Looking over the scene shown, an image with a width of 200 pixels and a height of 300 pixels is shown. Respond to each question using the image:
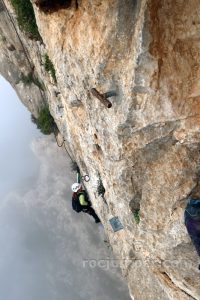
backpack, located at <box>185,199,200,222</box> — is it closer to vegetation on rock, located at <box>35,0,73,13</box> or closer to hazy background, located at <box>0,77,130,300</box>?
vegetation on rock, located at <box>35,0,73,13</box>

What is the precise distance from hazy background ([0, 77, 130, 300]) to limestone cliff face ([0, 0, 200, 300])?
46.4ft

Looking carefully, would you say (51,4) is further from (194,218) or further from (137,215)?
(194,218)

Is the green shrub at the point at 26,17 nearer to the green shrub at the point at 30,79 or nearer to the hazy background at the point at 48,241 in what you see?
the green shrub at the point at 30,79

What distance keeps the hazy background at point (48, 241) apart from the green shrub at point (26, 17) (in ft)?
46.2

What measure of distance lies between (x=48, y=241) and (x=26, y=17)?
1913 centimetres

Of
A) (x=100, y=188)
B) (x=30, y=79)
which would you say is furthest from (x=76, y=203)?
(x=30, y=79)

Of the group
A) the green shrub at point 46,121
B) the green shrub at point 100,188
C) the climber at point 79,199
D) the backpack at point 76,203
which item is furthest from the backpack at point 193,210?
the green shrub at point 46,121

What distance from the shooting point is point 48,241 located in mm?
29203

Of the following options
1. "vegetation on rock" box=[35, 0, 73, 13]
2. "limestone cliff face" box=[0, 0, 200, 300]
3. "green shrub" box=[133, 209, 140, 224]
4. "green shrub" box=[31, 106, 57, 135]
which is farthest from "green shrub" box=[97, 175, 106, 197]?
"green shrub" box=[31, 106, 57, 135]

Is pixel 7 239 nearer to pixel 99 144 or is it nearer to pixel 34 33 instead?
pixel 34 33

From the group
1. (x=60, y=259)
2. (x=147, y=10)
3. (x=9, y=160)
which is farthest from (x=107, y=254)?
(x=9, y=160)

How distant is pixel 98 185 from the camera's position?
1278 cm

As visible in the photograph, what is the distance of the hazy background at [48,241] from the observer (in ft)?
80.7

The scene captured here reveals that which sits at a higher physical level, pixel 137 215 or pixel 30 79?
pixel 30 79
